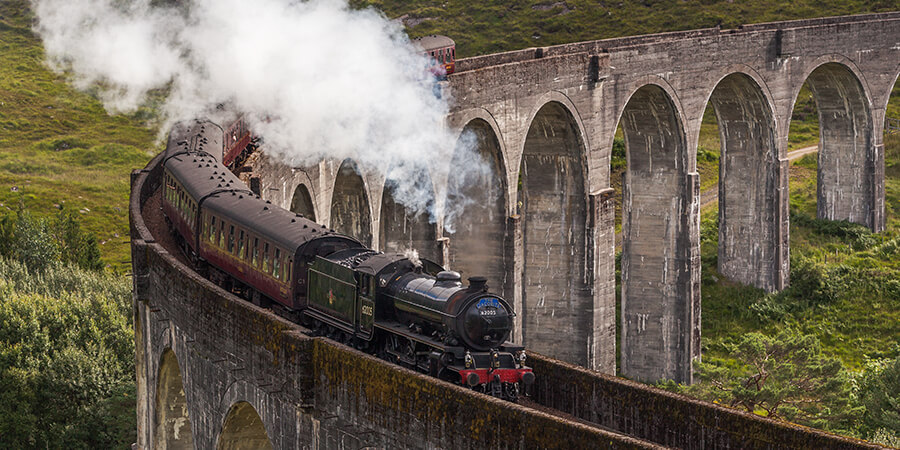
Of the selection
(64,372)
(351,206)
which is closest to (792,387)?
(351,206)

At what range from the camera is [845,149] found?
183 feet

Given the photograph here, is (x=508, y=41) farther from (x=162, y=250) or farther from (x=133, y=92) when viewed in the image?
(x=162, y=250)

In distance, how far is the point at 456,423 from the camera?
15172mm

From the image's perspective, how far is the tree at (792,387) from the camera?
97.8 ft

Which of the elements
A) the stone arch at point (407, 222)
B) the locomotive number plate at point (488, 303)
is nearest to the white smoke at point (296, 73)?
the stone arch at point (407, 222)

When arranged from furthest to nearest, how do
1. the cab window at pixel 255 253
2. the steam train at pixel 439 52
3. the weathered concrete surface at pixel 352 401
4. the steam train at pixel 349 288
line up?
the steam train at pixel 439 52 → the cab window at pixel 255 253 → the steam train at pixel 349 288 → the weathered concrete surface at pixel 352 401

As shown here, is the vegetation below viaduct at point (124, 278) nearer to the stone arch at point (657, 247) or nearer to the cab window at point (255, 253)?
the stone arch at point (657, 247)

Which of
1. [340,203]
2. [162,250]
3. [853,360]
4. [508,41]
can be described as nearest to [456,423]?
[162,250]

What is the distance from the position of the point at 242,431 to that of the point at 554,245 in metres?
22.3

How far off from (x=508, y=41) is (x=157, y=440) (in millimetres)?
68233

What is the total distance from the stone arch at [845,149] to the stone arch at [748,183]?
751 centimetres

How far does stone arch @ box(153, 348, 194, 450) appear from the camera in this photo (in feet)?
83.5

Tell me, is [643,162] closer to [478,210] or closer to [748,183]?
[748,183]

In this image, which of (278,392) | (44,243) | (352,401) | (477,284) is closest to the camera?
(352,401)
